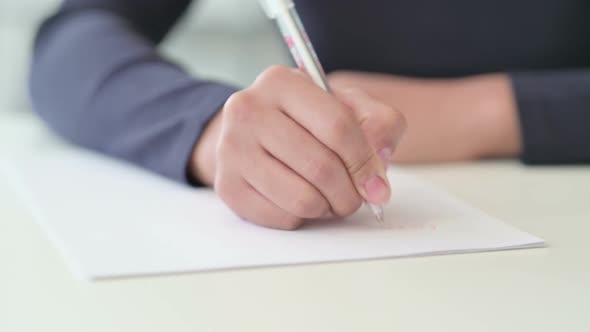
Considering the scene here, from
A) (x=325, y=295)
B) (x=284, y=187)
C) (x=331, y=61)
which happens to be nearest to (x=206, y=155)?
(x=284, y=187)

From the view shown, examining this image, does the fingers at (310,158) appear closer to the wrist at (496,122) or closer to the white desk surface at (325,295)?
the white desk surface at (325,295)

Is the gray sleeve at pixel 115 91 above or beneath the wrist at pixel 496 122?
above

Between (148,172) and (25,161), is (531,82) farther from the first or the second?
(25,161)

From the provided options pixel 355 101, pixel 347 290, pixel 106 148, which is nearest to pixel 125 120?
pixel 106 148

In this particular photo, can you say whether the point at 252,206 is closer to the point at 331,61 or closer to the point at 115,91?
the point at 115,91

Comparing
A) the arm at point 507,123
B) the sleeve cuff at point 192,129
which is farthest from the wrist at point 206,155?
the arm at point 507,123

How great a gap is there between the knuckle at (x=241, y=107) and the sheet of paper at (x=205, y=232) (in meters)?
0.07

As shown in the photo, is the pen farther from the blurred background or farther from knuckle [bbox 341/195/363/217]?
the blurred background

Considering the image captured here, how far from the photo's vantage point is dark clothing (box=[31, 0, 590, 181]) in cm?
64

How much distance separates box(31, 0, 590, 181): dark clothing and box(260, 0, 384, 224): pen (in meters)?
0.13

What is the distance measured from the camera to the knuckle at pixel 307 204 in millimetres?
444

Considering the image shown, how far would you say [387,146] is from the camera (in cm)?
47

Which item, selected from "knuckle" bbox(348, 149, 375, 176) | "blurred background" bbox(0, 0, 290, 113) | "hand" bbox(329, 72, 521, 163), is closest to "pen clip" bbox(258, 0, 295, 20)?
"knuckle" bbox(348, 149, 375, 176)

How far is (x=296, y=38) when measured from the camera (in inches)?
17.9
